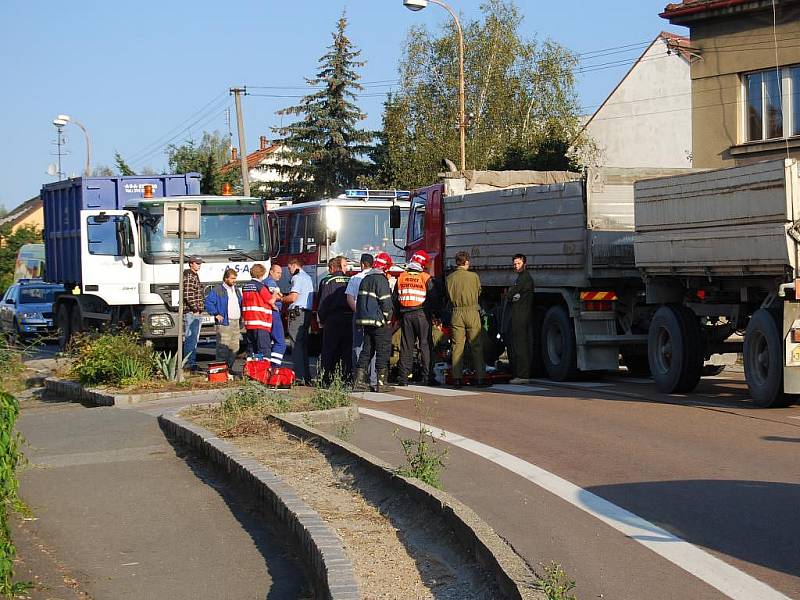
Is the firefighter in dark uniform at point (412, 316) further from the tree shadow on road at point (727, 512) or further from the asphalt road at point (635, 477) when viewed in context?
the tree shadow on road at point (727, 512)

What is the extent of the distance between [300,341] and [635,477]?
8803 mm

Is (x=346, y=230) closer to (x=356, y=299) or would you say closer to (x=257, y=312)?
(x=257, y=312)

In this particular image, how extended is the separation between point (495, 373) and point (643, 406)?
12.8 ft

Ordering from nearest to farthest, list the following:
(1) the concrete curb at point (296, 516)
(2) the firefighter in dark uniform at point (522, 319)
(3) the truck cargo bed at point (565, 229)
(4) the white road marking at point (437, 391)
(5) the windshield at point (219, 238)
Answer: (1) the concrete curb at point (296, 516)
(4) the white road marking at point (437, 391)
(3) the truck cargo bed at point (565, 229)
(2) the firefighter in dark uniform at point (522, 319)
(5) the windshield at point (219, 238)

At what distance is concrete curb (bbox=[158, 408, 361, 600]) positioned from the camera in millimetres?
5939

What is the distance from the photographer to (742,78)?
963 inches

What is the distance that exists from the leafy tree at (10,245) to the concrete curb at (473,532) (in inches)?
1955

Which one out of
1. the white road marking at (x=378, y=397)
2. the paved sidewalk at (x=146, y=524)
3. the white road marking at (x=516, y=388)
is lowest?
the paved sidewalk at (x=146, y=524)

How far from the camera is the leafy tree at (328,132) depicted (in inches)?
1975

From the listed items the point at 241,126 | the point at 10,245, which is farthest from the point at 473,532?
the point at 10,245

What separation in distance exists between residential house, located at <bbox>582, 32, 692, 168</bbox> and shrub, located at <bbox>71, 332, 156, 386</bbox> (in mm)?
30736

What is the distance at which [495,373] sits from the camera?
1653 centimetres

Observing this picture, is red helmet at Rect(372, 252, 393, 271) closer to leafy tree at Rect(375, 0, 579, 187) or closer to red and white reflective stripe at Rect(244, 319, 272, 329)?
red and white reflective stripe at Rect(244, 319, 272, 329)

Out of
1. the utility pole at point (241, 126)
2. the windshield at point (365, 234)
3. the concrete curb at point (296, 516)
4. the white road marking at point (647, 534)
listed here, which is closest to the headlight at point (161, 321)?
the windshield at point (365, 234)
